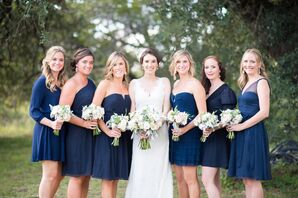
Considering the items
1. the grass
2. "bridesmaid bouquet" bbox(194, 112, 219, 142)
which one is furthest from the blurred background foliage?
"bridesmaid bouquet" bbox(194, 112, 219, 142)

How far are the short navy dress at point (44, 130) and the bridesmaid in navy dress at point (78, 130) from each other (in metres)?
0.12

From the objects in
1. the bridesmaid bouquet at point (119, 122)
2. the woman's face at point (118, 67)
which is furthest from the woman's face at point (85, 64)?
the bridesmaid bouquet at point (119, 122)

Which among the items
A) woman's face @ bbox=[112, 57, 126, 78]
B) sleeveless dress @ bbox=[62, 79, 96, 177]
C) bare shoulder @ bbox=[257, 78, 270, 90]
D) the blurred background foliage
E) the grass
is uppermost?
the blurred background foliage

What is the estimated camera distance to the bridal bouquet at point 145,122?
623 cm

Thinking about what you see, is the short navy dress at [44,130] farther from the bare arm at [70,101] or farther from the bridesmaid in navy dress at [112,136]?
the bridesmaid in navy dress at [112,136]

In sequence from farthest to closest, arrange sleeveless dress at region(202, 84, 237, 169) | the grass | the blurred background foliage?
1. the grass
2. the blurred background foliage
3. sleeveless dress at region(202, 84, 237, 169)

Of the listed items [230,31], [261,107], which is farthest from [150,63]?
[230,31]

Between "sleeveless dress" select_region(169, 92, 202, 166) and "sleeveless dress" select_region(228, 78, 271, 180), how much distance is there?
548mm

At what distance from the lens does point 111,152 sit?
6.45 meters

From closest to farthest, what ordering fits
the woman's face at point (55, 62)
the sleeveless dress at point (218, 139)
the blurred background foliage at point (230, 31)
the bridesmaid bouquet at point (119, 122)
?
the bridesmaid bouquet at point (119, 122) → the woman's face at point (55, 62) → the sleeveless dress at point (218, 139) → the blurred background foliage at point (230, 31)

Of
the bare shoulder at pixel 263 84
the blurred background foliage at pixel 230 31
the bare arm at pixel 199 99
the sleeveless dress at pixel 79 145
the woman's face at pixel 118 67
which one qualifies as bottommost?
the sleeveless dress at pixel 79 145

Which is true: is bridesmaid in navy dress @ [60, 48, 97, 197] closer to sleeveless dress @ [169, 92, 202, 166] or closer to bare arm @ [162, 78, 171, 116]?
bare arm @ [162, 78, 171, 116]

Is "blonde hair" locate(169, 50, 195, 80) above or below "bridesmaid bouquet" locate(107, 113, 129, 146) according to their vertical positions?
above

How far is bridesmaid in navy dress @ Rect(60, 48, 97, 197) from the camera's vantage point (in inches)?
253
